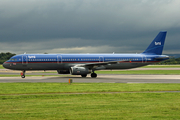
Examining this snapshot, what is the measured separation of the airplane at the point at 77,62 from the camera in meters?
43.4

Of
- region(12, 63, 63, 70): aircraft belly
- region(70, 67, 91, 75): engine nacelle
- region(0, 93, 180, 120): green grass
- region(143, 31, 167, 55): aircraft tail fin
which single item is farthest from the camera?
region(143, 31, 167, 55): aircraft tail fin

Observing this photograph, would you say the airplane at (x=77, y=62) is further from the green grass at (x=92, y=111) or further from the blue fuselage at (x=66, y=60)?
the green grass at (x=92, y=111)

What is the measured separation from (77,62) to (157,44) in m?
18.2

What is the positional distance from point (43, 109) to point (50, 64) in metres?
Result: 31.7

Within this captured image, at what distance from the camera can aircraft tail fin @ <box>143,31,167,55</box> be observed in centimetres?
5169

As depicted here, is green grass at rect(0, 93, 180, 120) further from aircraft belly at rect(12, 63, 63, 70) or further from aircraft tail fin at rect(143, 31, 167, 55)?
aircraft tail fin at rect(143, 31, 167, 55)

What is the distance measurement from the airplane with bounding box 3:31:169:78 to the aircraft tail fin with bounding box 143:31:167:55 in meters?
1.23

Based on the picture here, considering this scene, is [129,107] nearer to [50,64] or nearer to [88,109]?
[88,109]

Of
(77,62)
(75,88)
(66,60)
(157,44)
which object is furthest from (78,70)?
(157,44)

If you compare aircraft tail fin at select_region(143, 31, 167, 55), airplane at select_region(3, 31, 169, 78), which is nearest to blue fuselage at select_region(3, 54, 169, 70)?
airplane at select_region(3, 31, 169, 78)

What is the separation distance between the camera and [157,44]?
5200 cm

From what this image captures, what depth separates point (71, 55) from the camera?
46.2 m

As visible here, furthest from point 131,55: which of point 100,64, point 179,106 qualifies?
point 179,106

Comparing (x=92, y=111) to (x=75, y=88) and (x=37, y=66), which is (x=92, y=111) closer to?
(x=75, y=88)
